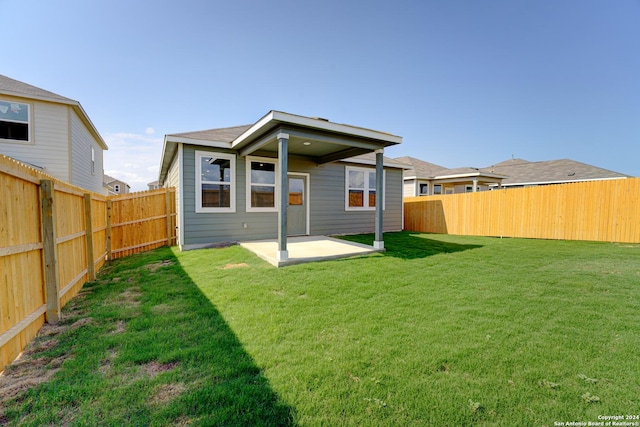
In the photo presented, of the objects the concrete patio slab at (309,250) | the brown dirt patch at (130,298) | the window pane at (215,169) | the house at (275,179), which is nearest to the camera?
the brown dirt patch at (130,298)

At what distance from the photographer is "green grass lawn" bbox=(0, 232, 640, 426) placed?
1655 mm

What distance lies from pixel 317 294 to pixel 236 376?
6.20ft

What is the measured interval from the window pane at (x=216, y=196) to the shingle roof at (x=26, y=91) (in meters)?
6.10

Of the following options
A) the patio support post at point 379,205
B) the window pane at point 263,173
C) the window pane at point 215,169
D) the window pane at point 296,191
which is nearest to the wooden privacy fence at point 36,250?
the window pane at point 215,169

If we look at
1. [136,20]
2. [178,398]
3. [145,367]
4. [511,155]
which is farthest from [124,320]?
[511,155]

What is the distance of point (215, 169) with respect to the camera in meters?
7.57

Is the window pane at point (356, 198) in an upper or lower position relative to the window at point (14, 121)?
lower

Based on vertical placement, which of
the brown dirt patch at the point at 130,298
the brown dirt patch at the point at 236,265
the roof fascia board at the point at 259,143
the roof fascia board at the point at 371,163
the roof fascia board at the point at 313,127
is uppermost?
the roof fascia board at the point at 313,127

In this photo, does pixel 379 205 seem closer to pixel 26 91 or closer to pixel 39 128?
pixel 39 128

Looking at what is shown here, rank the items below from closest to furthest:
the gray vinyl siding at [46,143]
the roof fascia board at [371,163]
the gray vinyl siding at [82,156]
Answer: the gray vinyl siding at [46,143] → the gray vinyl siding at [82,156] → the roof fascia board at [371,163]

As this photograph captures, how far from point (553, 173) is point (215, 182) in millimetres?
23582

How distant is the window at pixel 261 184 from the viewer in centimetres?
803

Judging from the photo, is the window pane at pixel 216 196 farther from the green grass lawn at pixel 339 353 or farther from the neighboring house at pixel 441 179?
the neighboring house at pixel 441 179

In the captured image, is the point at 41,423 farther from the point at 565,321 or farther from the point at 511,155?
the point at 511,155
